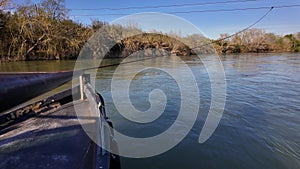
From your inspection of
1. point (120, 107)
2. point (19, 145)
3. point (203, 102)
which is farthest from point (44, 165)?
point (203, 102)

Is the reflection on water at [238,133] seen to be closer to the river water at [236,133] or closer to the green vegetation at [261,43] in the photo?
the river water at [236,133]

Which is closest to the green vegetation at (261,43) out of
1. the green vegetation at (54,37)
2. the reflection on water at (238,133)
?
the green vegetation at (54,37)

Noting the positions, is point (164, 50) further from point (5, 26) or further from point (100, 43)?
point (5, 26)

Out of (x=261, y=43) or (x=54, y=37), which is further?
(x=261, y=43)

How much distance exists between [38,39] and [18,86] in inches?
1078

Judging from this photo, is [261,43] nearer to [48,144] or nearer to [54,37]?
[54,37]

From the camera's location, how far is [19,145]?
2.38 metres

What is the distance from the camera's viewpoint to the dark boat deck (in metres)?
2.02

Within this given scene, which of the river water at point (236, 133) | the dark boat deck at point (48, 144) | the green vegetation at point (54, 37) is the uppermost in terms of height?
the green vegetation at point (54, 37)

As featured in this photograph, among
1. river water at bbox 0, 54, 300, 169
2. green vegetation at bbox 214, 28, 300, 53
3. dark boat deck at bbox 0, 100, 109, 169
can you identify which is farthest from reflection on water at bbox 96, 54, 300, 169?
green vegetation at bbox 214, 28, 300, 53

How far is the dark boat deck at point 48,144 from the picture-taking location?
202 centimetres

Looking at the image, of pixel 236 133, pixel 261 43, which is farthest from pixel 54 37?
pixel 261 43

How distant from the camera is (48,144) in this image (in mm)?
2402

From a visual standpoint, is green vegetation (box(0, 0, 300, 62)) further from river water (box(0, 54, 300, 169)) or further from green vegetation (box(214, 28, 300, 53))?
green vegetation (box(214, 28, 300, 53))
